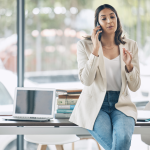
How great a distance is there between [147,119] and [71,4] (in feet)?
5.44

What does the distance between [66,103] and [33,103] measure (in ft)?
0.94

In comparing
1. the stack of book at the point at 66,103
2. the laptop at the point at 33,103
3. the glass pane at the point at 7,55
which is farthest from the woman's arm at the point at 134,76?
the glass pane at the point at 7,55

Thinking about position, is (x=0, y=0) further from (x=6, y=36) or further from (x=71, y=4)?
(x=71, y=4)

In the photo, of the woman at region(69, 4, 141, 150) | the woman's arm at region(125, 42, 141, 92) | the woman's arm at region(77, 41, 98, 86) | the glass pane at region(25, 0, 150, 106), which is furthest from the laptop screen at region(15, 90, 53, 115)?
the glass pane at region(25, 0, 150, 106)

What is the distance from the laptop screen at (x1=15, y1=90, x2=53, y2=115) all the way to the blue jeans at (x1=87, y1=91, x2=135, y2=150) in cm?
49

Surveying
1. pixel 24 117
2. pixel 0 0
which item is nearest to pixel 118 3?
pixel 0 0

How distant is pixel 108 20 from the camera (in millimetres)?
1775

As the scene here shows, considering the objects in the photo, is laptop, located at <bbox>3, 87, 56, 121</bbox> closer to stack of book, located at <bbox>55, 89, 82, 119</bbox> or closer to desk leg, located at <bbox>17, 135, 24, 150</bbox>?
stack of book, located at <bbox>55, 89, 82, 119</bbox>

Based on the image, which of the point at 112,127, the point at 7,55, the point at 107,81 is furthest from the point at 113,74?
the point at 7,55

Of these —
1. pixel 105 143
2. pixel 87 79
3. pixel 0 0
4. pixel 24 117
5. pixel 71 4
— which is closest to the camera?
pixel 105 143

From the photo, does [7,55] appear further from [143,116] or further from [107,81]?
[143,116]

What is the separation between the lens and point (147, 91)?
2947mm

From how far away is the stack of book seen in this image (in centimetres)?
194

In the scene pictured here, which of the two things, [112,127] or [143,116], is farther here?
[143,116]
